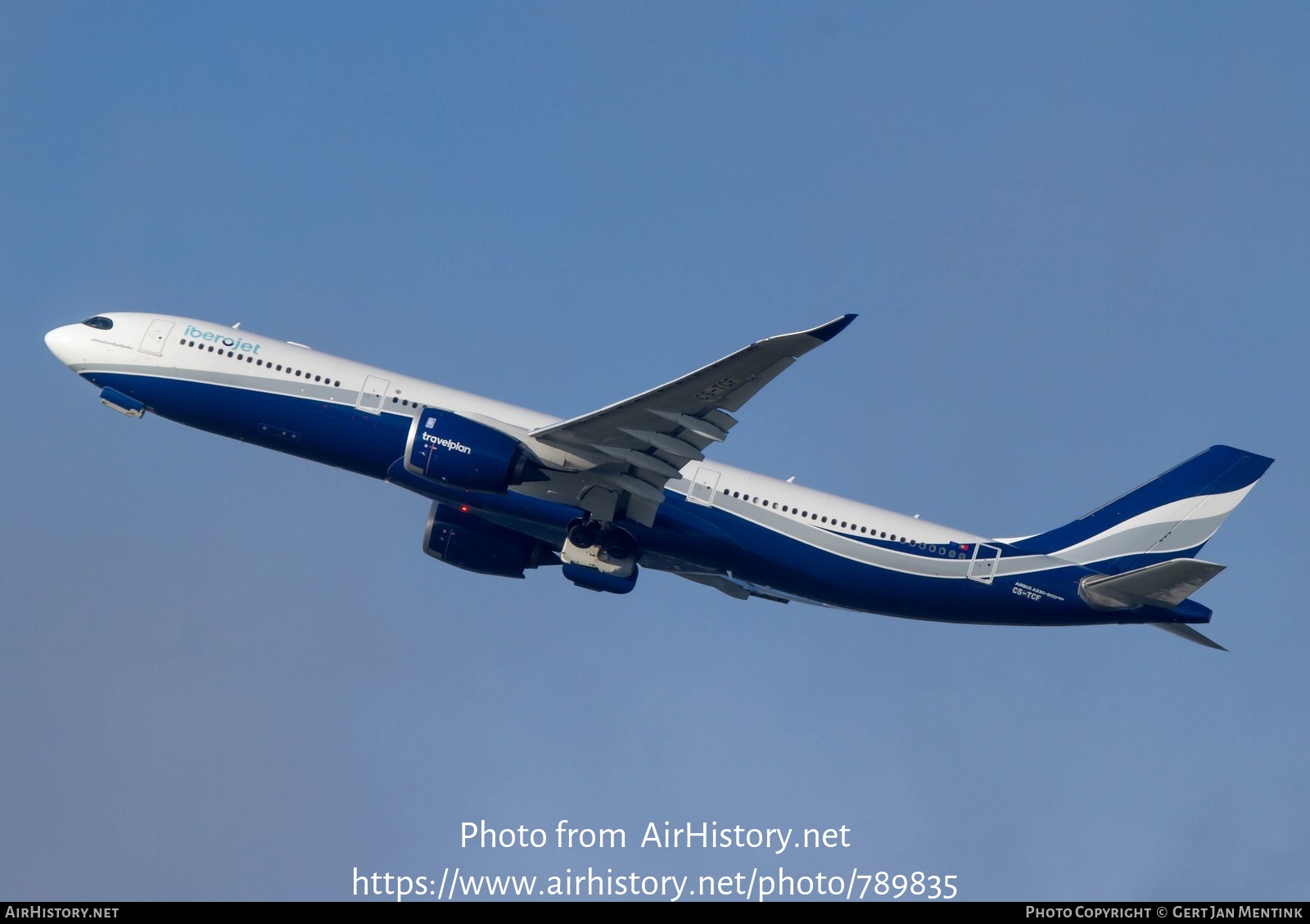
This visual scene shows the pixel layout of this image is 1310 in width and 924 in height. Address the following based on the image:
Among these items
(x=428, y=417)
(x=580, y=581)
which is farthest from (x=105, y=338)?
(x=580, y=581)

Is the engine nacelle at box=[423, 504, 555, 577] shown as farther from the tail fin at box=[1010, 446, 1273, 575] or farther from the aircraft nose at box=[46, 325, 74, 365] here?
the tail fin at box=[1010, 446, 1273, 575]

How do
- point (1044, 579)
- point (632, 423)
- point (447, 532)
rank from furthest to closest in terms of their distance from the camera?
1. point (447, 532)
2. point (1044, 579)
3. point (632, 423)

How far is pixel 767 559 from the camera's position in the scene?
134ft

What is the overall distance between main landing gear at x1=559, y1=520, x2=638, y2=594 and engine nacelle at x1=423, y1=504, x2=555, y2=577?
3583 millimetres

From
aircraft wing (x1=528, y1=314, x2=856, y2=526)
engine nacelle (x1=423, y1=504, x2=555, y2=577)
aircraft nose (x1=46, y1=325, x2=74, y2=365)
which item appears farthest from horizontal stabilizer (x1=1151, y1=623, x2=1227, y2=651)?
aircraft nose (x1=46, y1=325, x2=74, y2=365)

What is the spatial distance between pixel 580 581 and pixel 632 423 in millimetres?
5781

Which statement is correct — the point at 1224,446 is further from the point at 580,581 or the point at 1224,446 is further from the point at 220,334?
the point at 220,334

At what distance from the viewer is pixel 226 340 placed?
42000 mm

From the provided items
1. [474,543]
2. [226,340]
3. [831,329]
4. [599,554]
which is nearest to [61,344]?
[226,340]

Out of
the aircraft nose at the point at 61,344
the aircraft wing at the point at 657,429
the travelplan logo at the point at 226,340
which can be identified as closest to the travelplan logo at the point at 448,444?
the aircraft wing at the point at 657,429

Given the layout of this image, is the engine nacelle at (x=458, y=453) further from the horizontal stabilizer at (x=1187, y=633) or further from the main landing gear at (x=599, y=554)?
the horizontal stabilizer at (x=1187, y=633)

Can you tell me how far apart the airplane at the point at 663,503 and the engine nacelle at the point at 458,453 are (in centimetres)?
9

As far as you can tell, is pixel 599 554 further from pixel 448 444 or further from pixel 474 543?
pixel 448 444

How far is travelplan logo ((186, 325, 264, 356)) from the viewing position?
41.8m
